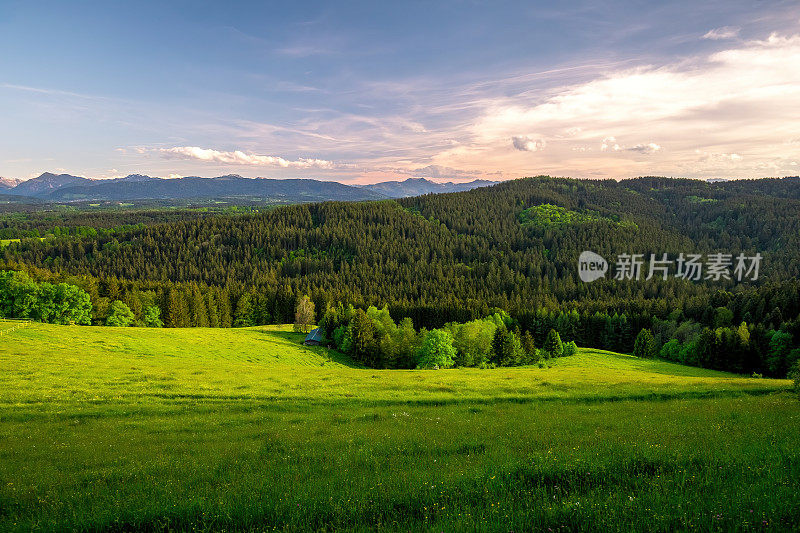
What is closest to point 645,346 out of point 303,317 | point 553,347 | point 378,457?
point 553,347

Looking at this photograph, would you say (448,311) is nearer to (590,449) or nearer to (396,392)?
(396,392)

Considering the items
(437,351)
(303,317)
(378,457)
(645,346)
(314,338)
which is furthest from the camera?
(303,317)

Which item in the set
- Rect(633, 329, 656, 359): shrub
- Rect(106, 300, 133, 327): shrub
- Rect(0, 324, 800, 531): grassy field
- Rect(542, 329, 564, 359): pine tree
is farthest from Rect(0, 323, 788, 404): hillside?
Rect(633, 329, 656, 359): shrub

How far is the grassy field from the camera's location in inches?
288

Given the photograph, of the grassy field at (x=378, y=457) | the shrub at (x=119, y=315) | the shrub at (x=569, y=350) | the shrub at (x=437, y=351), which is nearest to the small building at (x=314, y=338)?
the shrub at (x=437, y=351)

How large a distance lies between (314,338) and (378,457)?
81.6 meters

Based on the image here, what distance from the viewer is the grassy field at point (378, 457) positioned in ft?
24.0

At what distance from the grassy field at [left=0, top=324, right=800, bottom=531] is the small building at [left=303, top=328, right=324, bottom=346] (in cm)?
5408

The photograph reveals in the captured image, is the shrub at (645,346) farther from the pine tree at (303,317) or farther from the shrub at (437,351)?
the pine tree at (303,317)

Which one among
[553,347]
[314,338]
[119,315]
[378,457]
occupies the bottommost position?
[314,338]

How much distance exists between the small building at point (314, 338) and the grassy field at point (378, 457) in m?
54.1

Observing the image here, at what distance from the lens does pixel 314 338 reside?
91562mm

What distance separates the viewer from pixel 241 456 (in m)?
14.7

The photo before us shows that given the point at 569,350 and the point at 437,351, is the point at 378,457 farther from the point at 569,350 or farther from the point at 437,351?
the point at 569,350
